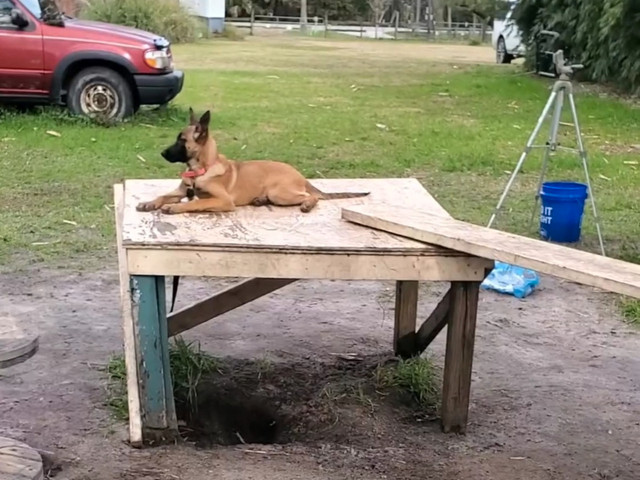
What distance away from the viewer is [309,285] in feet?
21.4

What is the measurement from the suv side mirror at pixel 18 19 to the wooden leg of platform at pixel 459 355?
926cm

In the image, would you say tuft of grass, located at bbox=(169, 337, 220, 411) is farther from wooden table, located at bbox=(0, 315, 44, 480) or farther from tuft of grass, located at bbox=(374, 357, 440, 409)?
wooden table, located at bbox=(0, 315, 44, 480)

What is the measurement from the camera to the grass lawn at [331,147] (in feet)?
25.8

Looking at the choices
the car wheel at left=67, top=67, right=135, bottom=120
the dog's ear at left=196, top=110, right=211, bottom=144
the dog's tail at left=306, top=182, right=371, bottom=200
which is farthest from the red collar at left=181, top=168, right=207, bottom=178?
the car wheel at left=67, top=67, right=135, bottom=120

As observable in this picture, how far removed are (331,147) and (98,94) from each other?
325 centimetres

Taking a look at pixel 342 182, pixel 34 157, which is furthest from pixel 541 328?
pixel 34 157

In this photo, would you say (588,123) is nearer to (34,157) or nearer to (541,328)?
(34,157)

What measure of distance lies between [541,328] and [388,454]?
205 cm

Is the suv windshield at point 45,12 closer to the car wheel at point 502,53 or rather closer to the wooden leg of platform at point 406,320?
Answer: the wooden leg of platform at point 406,320

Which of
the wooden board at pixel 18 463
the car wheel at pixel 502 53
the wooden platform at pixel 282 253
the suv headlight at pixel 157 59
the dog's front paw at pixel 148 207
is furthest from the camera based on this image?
the car wheel at pixel 502 53

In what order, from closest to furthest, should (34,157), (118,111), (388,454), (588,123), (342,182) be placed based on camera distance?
(388,454), (342,182), (34,157), (118,111), (588,123)

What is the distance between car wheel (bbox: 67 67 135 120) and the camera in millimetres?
12250

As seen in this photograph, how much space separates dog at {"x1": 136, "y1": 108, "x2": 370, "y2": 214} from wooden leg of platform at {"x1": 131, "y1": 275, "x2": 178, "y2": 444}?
0.58 m

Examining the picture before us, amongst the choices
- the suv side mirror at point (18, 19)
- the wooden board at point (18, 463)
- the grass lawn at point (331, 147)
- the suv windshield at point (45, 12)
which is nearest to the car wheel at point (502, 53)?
the grass lawn at point (331, 147)
